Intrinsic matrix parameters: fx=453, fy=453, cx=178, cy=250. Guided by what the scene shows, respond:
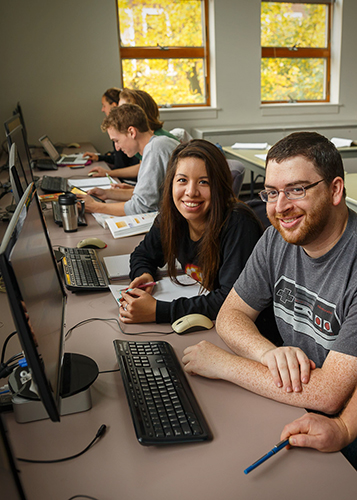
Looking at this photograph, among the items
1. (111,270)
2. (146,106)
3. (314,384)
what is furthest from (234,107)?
(314,384)

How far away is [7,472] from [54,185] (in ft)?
9.65

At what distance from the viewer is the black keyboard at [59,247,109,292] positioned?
165cm

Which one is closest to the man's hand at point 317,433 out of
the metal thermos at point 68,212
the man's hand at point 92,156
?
the metal thermos at point 68,212

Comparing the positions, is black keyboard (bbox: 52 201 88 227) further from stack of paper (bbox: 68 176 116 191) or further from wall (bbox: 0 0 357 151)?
wall (bbox: 0 0 357 151)

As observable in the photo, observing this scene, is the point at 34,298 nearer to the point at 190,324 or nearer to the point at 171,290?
the point at 190,324

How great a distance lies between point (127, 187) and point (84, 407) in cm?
227

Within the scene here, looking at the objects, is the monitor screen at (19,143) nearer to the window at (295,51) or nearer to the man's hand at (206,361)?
the man's hand at (206,361)

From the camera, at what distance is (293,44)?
5668mm

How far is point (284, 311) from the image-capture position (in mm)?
1292

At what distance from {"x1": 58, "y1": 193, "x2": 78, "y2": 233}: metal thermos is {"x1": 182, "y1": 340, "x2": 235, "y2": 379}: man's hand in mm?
1365

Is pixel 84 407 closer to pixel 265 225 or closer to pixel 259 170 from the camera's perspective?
pixel 265 225

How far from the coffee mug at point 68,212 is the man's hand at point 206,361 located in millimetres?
1365

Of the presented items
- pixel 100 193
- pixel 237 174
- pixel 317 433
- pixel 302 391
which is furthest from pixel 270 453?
pixel 100 193

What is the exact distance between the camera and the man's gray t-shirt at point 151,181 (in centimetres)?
258
